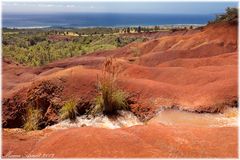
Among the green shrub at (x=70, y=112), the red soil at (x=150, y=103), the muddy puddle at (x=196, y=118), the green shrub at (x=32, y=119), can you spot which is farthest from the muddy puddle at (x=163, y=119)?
the green shrub at (x=32, y=119)

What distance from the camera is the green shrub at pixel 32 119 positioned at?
1030 centimetres

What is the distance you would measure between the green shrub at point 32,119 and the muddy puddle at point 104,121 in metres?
0.51

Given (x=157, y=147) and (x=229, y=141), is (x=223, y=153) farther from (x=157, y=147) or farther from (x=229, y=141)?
(x=157, y=147)

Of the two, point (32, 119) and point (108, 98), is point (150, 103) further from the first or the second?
point (32, 119)

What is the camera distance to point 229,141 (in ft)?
22.5

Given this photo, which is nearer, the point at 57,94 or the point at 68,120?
the point at 68,120

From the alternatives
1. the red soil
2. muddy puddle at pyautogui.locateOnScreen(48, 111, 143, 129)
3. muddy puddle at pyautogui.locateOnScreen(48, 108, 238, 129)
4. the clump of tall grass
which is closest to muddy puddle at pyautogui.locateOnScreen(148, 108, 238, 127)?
muddy puddle at pyautogui.locateOnScreen(48, 108, 238, 129)

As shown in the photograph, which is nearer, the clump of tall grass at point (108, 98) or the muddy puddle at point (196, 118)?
the muddy puddle at point (196, 118)

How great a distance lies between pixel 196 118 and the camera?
33.4 feet

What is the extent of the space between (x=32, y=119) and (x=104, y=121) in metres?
2.00

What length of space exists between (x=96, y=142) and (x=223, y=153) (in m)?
1.99

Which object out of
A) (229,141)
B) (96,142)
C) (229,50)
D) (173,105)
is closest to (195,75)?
(173,105)

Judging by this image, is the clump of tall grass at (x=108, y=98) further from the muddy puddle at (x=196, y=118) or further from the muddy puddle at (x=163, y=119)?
the muddy puddle at (x=196, y=118)

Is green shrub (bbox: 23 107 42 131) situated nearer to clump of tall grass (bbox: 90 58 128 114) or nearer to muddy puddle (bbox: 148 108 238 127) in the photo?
clump of tall grass (bbox: 90 58 128 114)
